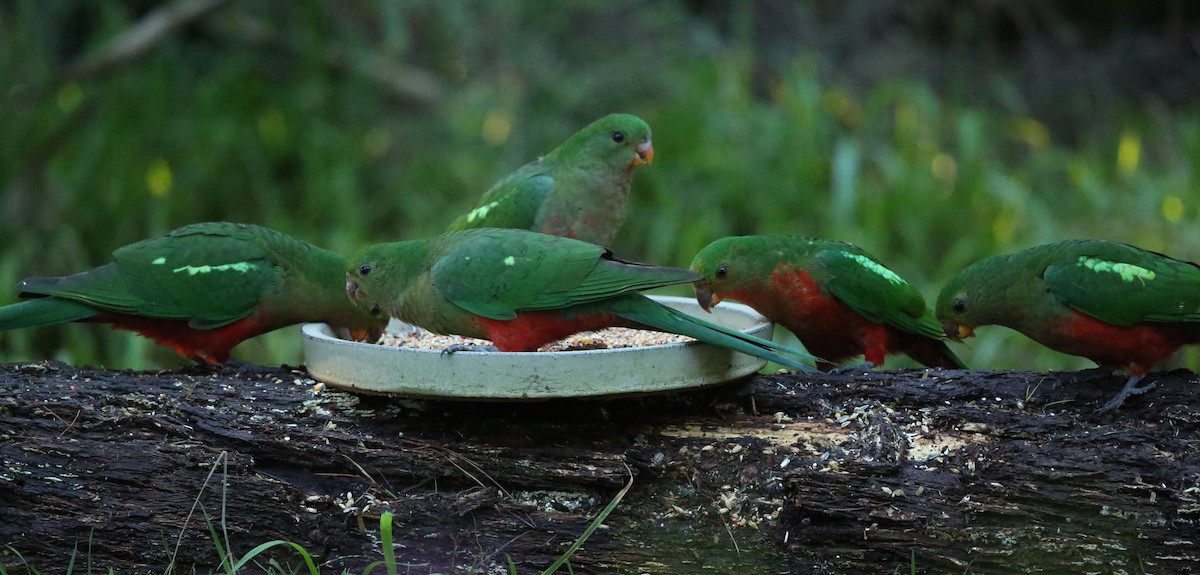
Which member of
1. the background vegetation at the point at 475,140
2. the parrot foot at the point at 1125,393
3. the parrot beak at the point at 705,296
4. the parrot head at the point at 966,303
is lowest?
the parrot foot at the point at 1125,393

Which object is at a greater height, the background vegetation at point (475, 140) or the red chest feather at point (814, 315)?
the background vegetation at point (475, 140)

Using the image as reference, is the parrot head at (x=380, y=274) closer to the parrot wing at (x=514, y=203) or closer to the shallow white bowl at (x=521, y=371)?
the shallow white bowl at (x=521, y=371)

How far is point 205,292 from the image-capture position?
12.8 feet

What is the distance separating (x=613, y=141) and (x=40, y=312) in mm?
2158

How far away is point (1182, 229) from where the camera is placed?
6.61 m

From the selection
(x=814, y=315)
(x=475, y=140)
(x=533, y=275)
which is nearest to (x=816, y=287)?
(x=814, y=315)

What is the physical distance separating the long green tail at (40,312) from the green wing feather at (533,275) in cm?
136

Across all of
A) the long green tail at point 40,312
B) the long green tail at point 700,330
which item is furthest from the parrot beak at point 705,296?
the long green tail at point 40,312

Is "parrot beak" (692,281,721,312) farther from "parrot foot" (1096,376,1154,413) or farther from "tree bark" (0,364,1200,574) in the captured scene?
"parrot foot" (1096,376,1154,413)

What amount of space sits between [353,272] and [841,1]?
271 inches

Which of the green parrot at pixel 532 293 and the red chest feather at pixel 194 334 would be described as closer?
the green parrot at pixel 532 293

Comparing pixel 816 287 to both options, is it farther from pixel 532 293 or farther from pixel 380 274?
pixel 380 274

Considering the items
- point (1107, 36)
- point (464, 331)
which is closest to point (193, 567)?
point (464, 331)

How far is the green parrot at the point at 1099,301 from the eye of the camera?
3305 millimetres
